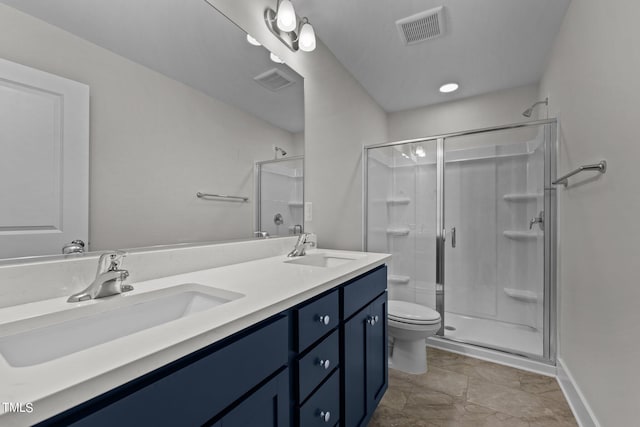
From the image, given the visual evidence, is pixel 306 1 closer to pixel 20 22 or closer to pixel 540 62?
pixel 20 22

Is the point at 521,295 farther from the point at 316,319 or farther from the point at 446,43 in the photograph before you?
the point at 316,319

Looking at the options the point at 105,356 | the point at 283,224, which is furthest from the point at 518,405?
the point at 105,356

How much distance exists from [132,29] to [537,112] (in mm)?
3279

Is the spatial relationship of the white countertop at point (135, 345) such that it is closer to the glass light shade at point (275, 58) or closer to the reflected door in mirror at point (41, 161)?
the reflected door in mirror at point (41, 161)

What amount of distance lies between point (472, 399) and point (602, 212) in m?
1.24

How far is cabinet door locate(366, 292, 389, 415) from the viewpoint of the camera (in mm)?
1310

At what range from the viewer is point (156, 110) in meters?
1.00

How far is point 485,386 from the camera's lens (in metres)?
1.79

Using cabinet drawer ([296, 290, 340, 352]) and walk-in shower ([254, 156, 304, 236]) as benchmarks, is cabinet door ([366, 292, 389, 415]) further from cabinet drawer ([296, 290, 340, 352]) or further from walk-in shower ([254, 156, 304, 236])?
walk-in shower ([254, 156, 304, 236])

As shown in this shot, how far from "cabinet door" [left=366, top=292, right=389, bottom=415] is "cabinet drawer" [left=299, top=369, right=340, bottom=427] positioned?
288 millimetres

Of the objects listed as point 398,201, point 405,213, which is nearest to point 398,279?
point 405,213

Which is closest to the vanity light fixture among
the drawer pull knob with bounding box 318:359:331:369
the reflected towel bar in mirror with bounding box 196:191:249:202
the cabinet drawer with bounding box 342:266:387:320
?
the reflected towel bar in mirror with bounding box 196:191:249:202

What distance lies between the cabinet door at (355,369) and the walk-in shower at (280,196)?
0.68m

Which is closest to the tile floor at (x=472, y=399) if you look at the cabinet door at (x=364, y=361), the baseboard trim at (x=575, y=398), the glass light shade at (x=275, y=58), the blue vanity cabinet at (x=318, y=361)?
the baseboard trim at (x=575, y=398)
